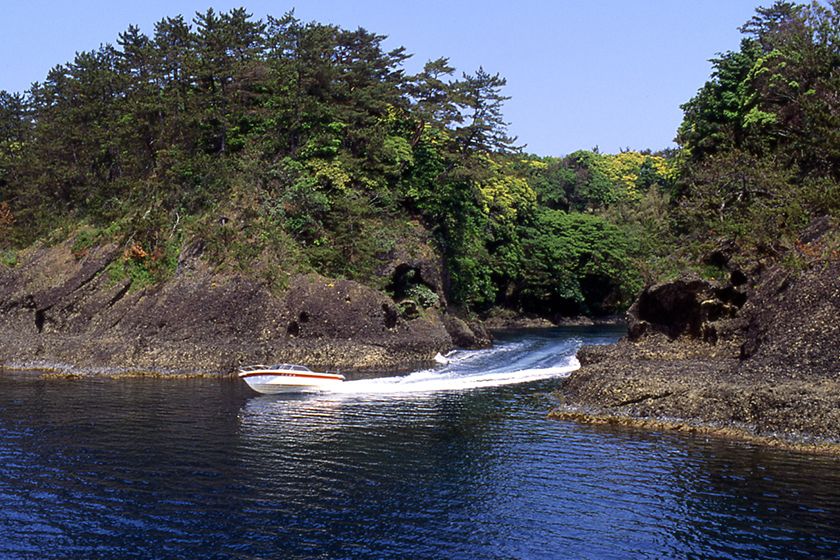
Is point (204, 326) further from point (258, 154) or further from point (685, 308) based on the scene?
point (685, 308)

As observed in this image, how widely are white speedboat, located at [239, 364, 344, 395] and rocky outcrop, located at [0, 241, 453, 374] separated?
6.75m

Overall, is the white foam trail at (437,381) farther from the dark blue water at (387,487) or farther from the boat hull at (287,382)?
the dark blue water at (387,487)

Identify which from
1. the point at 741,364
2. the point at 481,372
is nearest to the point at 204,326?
the point at 481,372

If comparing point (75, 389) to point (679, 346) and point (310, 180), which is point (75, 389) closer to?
point (310, 180)

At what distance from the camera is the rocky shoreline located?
53312 millimetres

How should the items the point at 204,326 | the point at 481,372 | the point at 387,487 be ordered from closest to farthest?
the point at 387,487
the point at 481,372
the point at 204,326

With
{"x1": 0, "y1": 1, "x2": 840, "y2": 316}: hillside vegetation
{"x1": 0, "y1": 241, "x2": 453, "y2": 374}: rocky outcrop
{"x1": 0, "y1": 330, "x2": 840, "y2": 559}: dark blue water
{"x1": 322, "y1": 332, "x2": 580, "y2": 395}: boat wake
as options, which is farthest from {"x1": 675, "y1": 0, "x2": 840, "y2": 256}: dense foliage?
{"x1": 0, "y1": 241, "x2": 453, "y2": 374}: rocky outcrop

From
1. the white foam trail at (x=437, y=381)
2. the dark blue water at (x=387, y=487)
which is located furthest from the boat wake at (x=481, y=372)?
the dark blue water at (x=387, y=487)

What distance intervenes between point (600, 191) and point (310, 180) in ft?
214

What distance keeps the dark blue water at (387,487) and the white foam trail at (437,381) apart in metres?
5.59

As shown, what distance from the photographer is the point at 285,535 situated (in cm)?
2133

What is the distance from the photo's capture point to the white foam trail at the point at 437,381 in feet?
151

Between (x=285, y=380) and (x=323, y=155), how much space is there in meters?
28.4

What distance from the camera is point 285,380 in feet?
151
